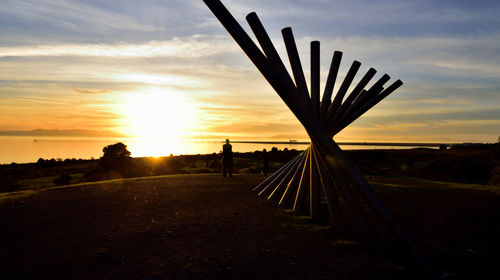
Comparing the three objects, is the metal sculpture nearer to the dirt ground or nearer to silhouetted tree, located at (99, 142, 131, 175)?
the dirt ground

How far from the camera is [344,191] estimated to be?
6141mm

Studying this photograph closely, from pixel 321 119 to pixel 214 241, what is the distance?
3607mm

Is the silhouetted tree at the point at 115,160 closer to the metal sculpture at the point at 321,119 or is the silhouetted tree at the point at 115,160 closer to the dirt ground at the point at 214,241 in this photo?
the dirt ground at the point at 214,241

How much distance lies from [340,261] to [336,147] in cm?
187

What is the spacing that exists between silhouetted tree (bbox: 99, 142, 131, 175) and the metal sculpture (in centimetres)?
1774

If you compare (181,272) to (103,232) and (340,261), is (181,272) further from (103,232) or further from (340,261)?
(103,232)

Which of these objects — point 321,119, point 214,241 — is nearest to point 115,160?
point 214,241

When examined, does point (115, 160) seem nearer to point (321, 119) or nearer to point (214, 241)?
point (214, 241)

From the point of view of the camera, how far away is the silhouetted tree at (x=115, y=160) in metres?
25.0

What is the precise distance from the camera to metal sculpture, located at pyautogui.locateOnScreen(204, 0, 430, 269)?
15.6 feet

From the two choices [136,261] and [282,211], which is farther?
[282,211]

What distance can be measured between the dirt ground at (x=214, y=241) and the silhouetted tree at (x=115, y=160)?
14424 mm

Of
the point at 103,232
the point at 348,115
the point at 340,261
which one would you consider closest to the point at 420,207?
the point at 348,115

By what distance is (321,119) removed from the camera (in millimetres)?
7188
